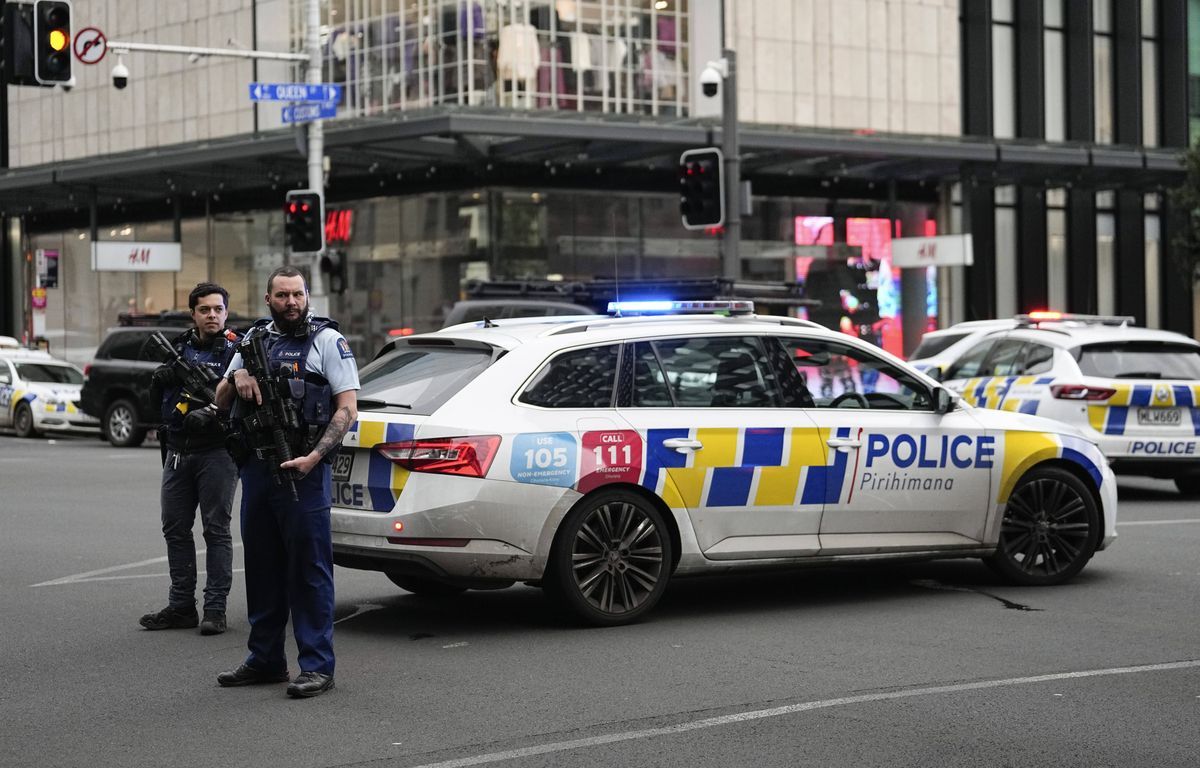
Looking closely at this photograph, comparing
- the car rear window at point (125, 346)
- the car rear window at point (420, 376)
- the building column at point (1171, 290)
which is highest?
the building column at point (1171, 290)

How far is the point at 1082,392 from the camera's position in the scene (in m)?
14.9

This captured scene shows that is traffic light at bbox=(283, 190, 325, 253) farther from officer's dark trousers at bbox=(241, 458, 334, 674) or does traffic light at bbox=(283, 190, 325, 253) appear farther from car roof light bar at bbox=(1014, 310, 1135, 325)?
officer's dark trousers at bbox=(241, 458, 334, 674)

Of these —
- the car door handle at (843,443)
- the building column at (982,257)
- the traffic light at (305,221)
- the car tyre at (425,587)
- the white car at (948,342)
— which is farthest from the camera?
the building column at (982,257)

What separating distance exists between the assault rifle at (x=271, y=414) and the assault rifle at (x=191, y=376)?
4.95 feet

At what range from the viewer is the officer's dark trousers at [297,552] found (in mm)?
7055

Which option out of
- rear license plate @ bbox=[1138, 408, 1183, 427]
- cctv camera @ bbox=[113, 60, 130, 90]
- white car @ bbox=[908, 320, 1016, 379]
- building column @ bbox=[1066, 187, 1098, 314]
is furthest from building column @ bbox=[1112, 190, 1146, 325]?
rear license plate @ bbox=[1138, 408, 1183, 427]

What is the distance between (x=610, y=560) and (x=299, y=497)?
2050mm

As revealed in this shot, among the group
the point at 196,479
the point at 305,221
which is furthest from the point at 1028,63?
the point at 196,479

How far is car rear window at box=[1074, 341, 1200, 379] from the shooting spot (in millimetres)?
15047

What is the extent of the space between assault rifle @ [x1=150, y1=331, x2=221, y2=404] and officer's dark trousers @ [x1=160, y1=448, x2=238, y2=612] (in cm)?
37

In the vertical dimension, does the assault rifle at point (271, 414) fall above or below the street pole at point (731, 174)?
below

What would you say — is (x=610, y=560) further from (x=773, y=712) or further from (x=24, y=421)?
(x=24, y=421)

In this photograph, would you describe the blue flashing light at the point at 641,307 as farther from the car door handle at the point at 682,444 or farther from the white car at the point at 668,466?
the car door handle at the point at 682,444

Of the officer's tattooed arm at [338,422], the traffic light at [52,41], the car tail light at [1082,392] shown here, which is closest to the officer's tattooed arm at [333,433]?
the officer's tattooed arm at [338,422]
